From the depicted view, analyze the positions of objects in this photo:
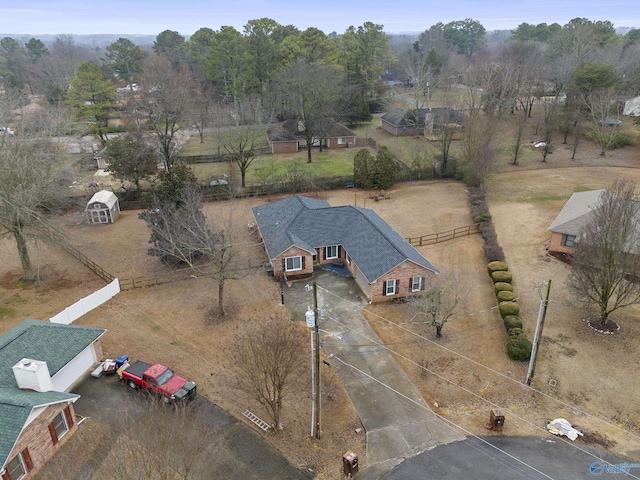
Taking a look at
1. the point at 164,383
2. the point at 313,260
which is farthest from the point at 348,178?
the point at 164,383

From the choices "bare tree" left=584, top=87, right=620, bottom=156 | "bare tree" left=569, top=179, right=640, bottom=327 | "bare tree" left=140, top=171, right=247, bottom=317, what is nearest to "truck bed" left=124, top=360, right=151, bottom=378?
"bare tree" left=140, top=171, right=247, bottom=317

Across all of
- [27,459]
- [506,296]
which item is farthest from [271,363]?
[506,296]

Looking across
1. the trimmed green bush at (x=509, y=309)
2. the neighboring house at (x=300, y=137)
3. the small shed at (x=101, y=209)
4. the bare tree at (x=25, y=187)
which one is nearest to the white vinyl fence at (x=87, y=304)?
the bare tree at (x=25, y=187)

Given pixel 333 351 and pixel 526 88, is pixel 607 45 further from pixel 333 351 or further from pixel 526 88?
pixel 333 351

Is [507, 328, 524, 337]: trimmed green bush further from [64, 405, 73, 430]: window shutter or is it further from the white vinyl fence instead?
the white vinyl fence

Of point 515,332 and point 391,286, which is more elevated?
point 391,286

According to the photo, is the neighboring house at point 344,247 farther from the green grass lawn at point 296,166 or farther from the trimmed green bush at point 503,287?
the green grass lawn at point 296,166

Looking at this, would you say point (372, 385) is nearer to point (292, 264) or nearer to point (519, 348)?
point (519, 348)
